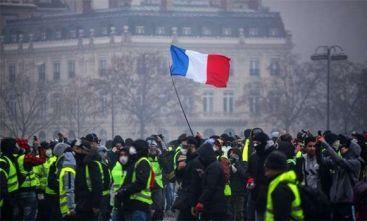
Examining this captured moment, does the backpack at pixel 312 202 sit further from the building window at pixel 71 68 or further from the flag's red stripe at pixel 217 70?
the building window at pixel 71 68

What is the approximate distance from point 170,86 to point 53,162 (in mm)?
72739

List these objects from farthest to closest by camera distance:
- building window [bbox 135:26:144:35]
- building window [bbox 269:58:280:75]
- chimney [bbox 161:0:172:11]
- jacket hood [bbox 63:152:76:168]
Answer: chimney [bbox 161:0:172:11] < building window [bbox 269:58:280:75] < building window [bbox 135:26:144:35] < jacket hood [bbox 63:152:76:168]

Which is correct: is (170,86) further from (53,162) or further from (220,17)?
(53,162)

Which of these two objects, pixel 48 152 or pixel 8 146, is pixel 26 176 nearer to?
pixel 8 146

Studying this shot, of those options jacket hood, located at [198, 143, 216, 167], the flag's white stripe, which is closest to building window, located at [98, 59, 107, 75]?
the flag's white stripe

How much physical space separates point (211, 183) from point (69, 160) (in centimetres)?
256

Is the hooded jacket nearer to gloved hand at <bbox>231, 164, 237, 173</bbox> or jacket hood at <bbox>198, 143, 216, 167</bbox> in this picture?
jacket hood at <bbox>198, 143, 216, 167</bbox>

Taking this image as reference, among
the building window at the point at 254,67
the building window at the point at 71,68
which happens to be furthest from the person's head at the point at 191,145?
the building window at the point at 254,67

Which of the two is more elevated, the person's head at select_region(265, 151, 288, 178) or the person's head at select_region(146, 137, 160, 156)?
the person's head at select_region(265, 151, 288, 178)

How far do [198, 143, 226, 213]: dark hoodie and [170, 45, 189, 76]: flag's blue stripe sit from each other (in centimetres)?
789

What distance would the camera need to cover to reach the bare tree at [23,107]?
3388 inches

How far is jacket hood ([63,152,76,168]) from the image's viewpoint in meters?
19.4

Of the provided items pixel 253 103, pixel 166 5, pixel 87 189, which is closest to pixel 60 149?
pixel 87 189

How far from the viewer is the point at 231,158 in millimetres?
24531
